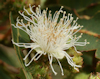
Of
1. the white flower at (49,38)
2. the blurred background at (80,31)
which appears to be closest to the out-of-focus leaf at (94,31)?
the blurred background at (80,31)

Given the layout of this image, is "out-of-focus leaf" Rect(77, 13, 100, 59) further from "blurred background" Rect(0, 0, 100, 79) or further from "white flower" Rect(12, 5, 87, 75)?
"white flower" Rect(12, 5, 87, 75)

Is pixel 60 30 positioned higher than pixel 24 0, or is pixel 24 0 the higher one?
pixel 24 0

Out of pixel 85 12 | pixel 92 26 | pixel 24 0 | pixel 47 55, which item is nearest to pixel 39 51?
pixel 47 55

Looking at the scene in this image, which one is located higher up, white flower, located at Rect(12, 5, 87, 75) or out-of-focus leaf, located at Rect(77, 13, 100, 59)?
white flower, located at Rect(12, 5, 87, 75)

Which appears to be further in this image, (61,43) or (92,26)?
(92,26)

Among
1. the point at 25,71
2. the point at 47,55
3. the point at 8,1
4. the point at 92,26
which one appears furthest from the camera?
the point at 92,26

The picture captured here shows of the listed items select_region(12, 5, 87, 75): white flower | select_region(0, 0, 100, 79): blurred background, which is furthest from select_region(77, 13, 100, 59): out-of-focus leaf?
select_region(12, 5, 87, 75): white flower

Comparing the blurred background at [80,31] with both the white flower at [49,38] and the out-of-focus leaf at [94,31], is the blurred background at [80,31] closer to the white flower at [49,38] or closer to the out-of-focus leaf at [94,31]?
the out-of-focus leaf at [94,31]

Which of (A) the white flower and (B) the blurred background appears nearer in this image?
(A) the white flower

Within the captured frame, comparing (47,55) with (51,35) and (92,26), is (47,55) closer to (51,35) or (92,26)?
(51,35)
